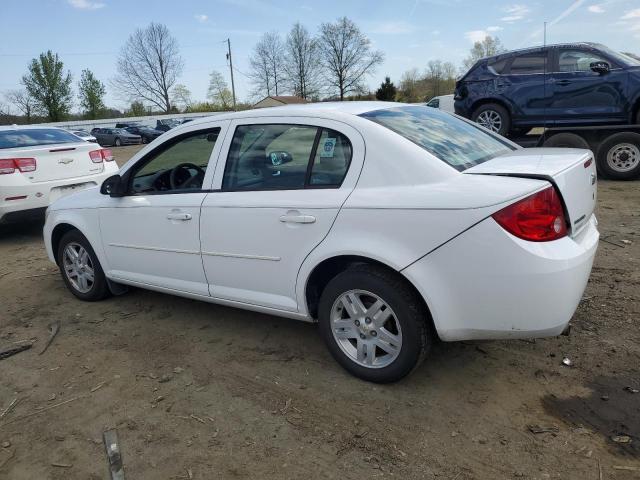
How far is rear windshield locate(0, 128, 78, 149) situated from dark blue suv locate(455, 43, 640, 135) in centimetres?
720

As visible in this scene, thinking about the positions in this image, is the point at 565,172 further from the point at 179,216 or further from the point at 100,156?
the point at 100,156

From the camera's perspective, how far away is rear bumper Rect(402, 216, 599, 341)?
238 cm

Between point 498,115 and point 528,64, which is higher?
point 528,64

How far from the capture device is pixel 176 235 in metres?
3.63

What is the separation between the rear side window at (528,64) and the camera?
902 centimetres

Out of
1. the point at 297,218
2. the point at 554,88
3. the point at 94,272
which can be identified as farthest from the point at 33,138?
the point at 554,88

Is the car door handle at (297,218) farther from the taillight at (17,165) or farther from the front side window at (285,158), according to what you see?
the taillight at (17,165)

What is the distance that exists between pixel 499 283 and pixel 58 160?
6.39 metres

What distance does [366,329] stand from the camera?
291cm

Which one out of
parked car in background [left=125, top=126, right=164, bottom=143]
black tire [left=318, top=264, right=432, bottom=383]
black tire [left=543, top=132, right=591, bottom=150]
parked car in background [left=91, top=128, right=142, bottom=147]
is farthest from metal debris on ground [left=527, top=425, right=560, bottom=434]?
parked car in background [left=91, top=128, right=142, bottom=147]

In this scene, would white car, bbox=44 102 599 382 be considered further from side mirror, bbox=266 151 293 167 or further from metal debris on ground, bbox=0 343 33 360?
metal debris on ground, bbox=0 343 33 360

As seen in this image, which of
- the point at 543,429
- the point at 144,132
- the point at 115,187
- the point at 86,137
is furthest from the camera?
the point at 144,132

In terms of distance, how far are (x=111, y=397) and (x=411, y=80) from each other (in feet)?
246

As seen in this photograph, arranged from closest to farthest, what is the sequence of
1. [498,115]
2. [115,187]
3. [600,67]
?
[115,187] < [600,67] < [498,115]
